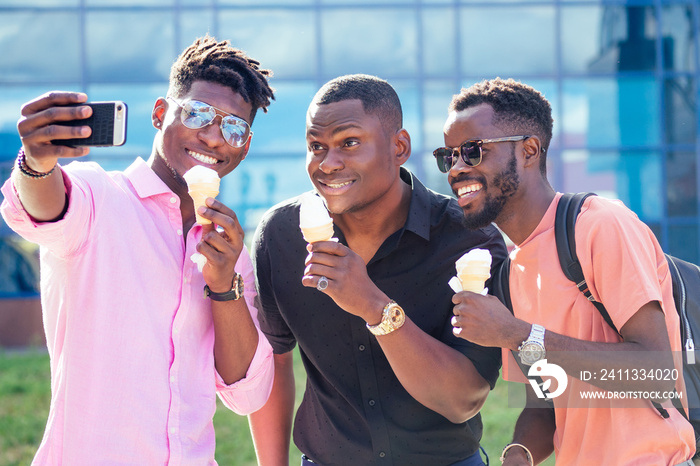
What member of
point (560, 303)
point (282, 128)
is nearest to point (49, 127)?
point (560, 303)

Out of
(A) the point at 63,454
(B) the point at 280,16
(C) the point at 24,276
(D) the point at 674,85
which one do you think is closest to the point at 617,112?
(D) the point at 674,85

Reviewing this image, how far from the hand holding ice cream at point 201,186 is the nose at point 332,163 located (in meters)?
0.69

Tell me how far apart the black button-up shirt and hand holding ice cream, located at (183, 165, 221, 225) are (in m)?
1.05

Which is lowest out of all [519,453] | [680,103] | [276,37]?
[519,453]

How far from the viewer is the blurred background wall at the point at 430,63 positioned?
15.4m

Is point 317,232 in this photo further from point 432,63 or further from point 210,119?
point 432,63

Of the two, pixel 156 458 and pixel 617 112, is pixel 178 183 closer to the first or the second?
pixel 156 458

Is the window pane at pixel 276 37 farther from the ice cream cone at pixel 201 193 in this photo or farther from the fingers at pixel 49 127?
the fingers at pixel 49 127

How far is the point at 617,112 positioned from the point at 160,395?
48.3 feet

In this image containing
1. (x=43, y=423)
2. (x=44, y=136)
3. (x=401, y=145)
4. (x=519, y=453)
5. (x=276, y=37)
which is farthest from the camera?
(x=276, y=37)

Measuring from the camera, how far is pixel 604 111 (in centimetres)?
1566

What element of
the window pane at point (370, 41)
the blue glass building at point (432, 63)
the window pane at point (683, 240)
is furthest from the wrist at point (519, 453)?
the window pane at point (683, 240)

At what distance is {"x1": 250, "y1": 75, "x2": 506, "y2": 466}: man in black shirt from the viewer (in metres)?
3.68

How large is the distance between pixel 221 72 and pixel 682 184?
14661 mm
